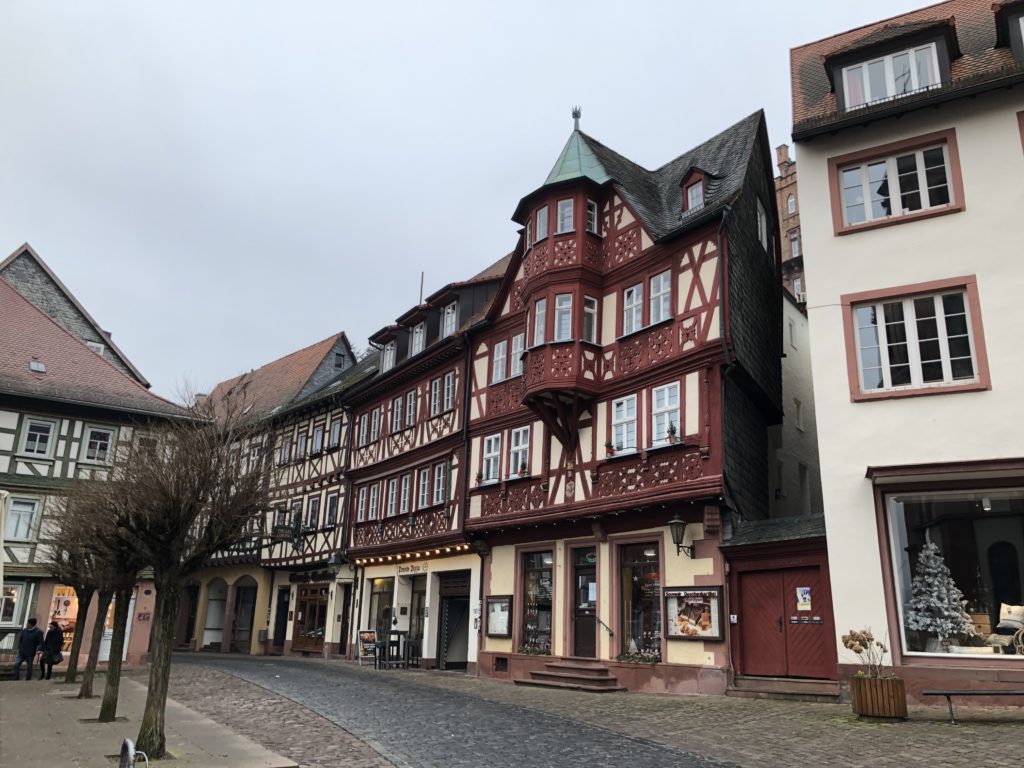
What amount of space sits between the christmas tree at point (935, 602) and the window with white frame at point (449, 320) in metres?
17.6

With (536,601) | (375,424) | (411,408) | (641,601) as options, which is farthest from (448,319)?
(641,601)

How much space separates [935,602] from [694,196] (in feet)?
35.1

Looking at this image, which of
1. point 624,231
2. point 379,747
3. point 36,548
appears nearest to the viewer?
point 379,747

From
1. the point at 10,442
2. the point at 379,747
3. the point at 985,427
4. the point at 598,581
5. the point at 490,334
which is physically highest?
the point at 490,334

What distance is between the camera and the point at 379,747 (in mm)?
10930

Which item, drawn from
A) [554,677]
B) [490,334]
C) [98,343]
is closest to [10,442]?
[98,343]

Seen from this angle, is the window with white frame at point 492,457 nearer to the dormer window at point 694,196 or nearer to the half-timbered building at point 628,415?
the half-timbered building at point 628,415

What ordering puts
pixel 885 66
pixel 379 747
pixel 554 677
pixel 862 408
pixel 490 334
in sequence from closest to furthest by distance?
1. pixel 379 747
2. pixel 862 408
3. pixel 885 66
4. pixel 554 677
5. pixel 490 334

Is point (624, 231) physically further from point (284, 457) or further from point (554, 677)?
point (284, 457)

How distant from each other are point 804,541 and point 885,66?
914 centimetres

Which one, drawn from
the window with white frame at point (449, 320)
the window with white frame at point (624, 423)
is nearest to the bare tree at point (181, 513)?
the window with white frame at point (624, 423)

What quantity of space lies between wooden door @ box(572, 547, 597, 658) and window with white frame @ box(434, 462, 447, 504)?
6733 mm

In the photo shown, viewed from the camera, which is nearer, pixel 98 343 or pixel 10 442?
pixel 10 442

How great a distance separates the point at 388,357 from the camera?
32438mm
